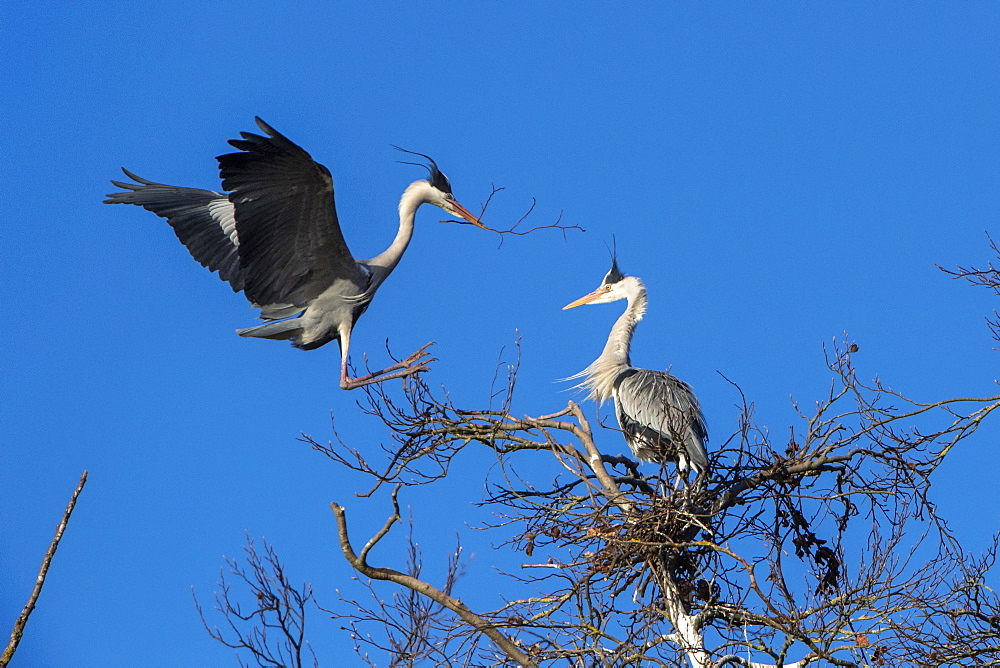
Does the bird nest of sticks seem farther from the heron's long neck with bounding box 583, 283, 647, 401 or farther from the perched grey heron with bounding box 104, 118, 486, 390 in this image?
the heron's long neck with bounding box 583, 283, 647, 401

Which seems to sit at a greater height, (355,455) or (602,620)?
(355,455)

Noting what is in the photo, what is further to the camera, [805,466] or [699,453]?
[699,453]

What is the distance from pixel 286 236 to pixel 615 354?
8.67 ft

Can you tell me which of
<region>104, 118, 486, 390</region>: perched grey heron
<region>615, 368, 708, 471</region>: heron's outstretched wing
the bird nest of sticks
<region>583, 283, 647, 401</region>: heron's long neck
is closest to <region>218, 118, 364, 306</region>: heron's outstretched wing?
<region>104, 118, 486, 390</region>: perched grey heron

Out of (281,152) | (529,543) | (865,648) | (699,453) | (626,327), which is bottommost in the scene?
(865,648)

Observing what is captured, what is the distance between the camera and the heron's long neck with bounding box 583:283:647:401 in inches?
323

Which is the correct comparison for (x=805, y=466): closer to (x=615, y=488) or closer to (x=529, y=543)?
(x=615, y=488)

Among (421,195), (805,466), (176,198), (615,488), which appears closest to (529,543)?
(615,488)

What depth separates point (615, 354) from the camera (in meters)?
8.46

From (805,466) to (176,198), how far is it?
5.69 metres

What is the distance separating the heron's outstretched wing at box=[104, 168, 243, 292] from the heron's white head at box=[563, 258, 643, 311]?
301 centimetres

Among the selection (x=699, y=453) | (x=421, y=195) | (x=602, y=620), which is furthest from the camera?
(x=421, y=195)

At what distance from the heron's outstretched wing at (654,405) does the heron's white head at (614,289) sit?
42.2 inches

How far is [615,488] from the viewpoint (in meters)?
5.70
